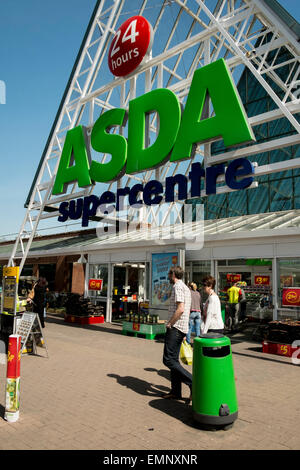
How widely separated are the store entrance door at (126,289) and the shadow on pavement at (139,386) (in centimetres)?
980

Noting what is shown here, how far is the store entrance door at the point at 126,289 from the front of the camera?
58.0ft

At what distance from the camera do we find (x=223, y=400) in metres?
4.73

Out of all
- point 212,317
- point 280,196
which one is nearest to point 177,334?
point 212,317

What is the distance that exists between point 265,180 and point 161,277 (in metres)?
12.0

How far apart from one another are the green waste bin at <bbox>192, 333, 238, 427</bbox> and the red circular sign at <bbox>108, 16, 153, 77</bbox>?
44.2ft

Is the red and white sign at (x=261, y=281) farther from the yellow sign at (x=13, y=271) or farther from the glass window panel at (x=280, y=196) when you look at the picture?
the yellow sign at (x=13, y=271)

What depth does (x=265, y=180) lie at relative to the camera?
22.6 meters

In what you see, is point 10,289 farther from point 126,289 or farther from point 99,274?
point 126,289

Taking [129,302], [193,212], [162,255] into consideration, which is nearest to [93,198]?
[162,255]

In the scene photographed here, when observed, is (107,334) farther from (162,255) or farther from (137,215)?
(137,215)

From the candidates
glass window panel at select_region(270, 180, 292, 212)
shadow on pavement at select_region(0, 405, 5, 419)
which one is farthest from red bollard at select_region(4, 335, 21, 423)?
glass window panel at select_region(270, 180, 292, 212)

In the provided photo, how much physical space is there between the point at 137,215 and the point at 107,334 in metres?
9.23

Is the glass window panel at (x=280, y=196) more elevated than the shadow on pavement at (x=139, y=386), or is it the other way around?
the glass window panel at (x=280, y=196)

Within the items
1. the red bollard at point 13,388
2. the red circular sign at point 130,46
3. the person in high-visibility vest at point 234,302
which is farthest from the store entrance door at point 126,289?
the red bollard at point 13,388
